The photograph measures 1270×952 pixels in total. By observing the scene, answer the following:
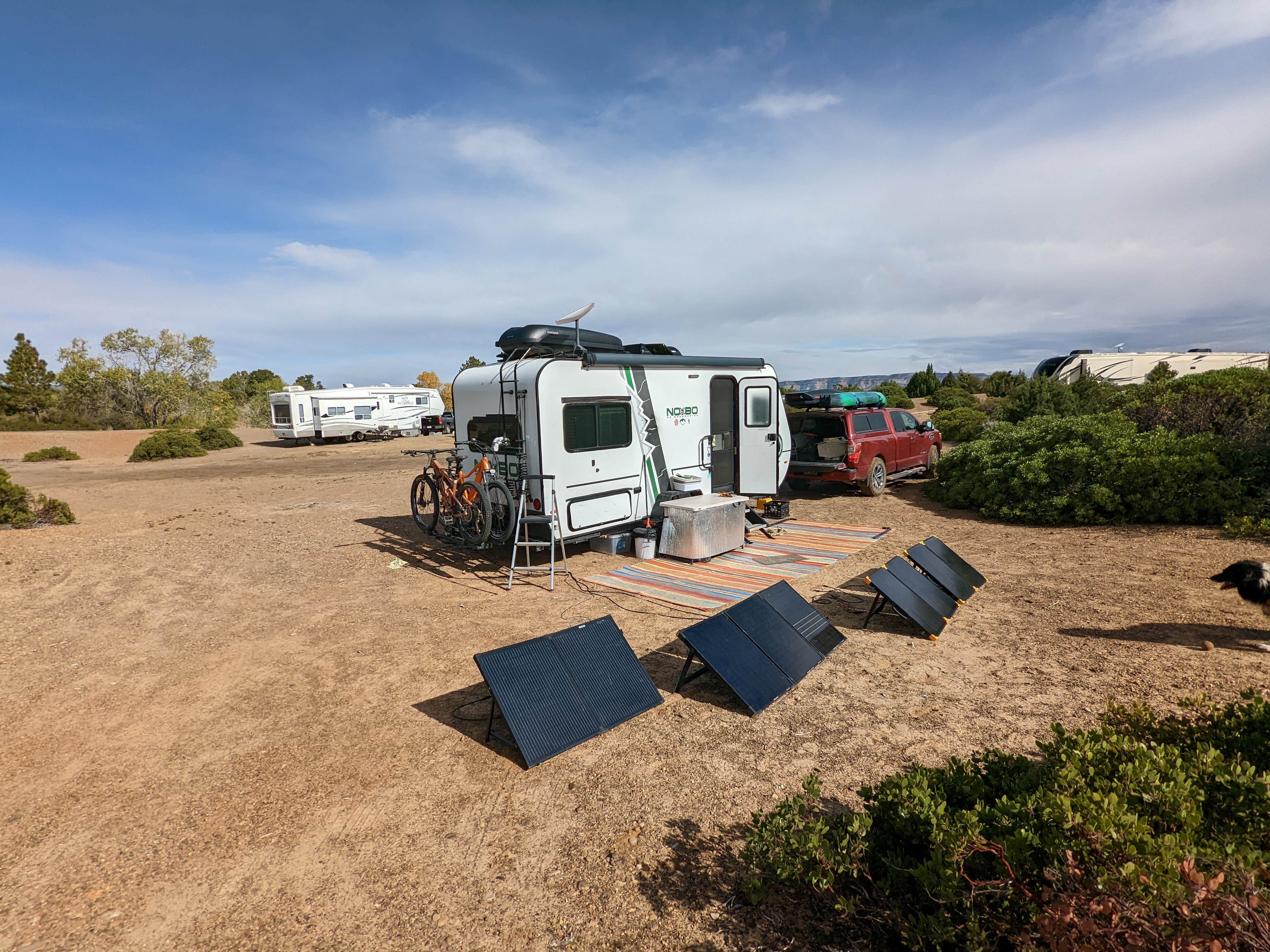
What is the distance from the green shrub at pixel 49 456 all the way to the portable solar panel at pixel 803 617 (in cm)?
3096

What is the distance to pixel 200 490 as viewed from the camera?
53.5 ft

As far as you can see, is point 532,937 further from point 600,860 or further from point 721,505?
point 721,505

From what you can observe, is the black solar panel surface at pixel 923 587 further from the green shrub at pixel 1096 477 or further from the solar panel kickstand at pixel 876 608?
the green shrub at pixel 1096 477

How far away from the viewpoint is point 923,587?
20.4ft

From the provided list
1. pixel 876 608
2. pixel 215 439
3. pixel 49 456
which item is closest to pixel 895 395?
pixel 876 608

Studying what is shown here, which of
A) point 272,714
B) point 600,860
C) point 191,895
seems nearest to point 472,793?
point 600,860

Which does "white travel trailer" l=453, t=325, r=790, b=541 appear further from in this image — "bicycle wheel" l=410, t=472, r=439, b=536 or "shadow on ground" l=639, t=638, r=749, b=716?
"shadow on ground" l=639, t=638, r=749, b=716

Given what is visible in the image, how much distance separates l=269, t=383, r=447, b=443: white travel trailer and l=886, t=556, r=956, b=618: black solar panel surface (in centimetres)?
2625

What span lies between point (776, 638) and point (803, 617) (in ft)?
1.85

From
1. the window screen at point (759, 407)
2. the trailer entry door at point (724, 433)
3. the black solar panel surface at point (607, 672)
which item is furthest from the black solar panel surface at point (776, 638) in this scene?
the window screen at point (759, 407)

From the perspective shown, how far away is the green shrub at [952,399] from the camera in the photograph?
2789 cm

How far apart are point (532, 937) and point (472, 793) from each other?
1119mm

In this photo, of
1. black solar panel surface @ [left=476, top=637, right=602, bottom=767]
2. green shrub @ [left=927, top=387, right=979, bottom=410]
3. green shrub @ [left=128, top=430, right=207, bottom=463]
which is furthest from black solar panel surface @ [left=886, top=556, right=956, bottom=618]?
green shrub @ [left=128, top=430, right=207, bottom=463]

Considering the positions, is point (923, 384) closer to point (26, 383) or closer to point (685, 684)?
point (685, 684)
